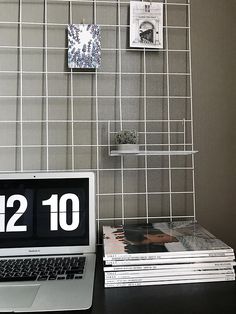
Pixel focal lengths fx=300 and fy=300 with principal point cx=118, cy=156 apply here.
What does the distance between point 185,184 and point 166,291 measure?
450 mm

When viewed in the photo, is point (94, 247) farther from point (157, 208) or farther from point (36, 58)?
point (36, 58)

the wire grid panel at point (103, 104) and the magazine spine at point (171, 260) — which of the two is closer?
the magazine spine at point (171, 260)

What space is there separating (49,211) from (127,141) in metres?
0.32

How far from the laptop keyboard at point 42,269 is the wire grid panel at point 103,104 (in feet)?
0.74

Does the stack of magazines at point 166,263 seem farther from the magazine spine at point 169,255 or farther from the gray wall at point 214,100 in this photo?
the gray wall at point 214,100

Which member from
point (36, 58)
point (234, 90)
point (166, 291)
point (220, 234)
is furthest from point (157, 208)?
point (36, 58)

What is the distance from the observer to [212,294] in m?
0.65

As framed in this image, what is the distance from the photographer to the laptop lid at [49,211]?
896mm

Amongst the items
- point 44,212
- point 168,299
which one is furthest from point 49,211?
point 168,299

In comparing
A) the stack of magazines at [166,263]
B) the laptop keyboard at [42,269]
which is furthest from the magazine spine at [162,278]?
the laptop keyboard at [42,269]

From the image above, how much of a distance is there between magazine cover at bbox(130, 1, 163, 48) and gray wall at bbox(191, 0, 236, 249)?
132 mm

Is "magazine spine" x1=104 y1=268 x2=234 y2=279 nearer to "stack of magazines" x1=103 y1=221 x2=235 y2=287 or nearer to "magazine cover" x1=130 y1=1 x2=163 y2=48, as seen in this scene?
"stack of magazines" x1=103 y1=221 x2=235 y2=287

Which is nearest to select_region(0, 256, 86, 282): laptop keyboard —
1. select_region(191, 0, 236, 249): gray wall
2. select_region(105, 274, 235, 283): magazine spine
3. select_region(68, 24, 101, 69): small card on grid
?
select_region(105, 274, 235, 283): magazine spine

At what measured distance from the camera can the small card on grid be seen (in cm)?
99
